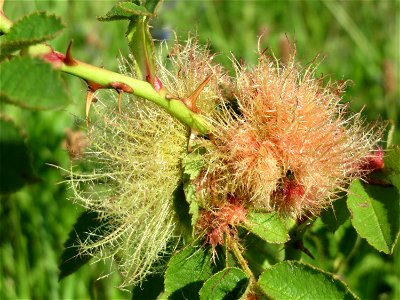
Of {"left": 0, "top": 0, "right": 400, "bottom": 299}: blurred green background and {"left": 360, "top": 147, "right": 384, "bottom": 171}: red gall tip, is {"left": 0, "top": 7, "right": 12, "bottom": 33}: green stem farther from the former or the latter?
{"left": 360, "top": 147, "right": 384, "bottom": 171}: red gall tip

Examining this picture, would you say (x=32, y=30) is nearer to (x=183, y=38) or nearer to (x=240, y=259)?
(x=240, y=259)

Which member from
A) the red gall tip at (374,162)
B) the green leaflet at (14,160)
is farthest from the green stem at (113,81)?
the red gall tip at (374,162)

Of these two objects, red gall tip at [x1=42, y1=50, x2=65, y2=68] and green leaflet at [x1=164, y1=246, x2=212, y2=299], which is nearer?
red gall tip at [x1=42, y1=50, x2=65, y2=68]

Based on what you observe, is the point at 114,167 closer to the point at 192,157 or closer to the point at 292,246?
the point at 192,157

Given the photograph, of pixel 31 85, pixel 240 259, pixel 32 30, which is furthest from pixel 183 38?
pixel 31 85

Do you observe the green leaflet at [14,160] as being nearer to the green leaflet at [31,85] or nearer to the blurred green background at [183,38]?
the blurred green background at [183,38]

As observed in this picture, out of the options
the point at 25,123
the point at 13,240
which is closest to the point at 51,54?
the point at 13,240

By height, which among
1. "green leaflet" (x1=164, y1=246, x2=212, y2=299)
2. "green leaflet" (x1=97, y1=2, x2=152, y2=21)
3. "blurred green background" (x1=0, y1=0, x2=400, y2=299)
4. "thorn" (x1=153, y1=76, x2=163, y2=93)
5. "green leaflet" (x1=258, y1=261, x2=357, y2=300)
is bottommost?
"blurred green background" (x1=0, y1=0, x2=400, y2=299)

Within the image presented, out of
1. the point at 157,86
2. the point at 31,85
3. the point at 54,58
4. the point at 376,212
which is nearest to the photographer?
the point at 31,85

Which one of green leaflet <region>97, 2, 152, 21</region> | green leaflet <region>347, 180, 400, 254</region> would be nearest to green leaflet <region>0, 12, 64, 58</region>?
green leaflet <region>97, 2, 152, 21</region>
